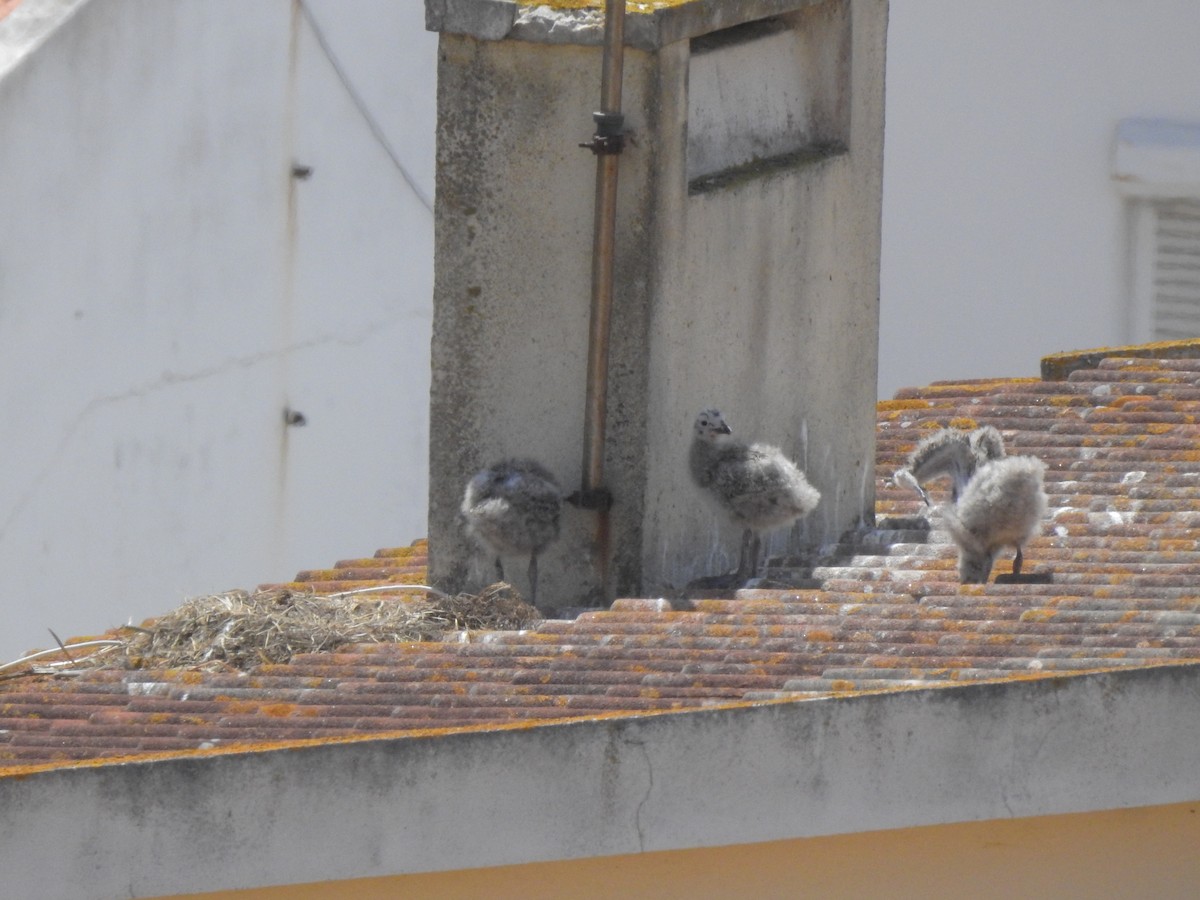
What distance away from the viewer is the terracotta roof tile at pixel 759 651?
6.68 meters

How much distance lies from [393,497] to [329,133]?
99.3 inches

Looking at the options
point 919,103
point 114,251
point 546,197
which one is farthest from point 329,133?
point 546,197

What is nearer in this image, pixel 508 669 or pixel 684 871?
pixel 684 871

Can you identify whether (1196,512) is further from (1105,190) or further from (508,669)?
(1105,190)

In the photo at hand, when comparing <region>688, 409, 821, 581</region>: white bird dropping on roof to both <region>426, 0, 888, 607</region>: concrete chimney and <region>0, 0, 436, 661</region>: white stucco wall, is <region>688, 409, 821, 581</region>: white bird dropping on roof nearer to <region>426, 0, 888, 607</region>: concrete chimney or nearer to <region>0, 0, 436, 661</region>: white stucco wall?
<region>426, 0, 888, 607</region>: concrete chimney

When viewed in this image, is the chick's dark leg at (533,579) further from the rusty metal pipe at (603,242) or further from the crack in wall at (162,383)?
the crack in wall at (162,383)

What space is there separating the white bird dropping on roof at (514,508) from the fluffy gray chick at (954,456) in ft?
4.05

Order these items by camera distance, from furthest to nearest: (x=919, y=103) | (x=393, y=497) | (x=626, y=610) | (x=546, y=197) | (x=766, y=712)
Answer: (x=393, y=497) → (x=919, y=103) → (x=546, y=197) → (x=626, y=610) → (x=766, y=712)

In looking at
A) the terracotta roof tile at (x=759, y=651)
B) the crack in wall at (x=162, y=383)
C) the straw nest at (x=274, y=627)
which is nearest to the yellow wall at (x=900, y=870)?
the terracotta roof tile at (x=759, y=651)

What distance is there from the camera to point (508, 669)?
7.17 metres

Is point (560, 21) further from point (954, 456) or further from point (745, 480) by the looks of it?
point (954, 456)

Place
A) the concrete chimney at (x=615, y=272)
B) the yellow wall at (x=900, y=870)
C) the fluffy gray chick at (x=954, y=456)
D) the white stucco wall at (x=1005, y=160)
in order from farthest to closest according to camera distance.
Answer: the white stucco wall at (x=1005, y=160) < the fluffy gray chick at (x=954, y=456) < the concrete chimney at (x=615, y=272) < the yellow wall at (x=900, y=870)

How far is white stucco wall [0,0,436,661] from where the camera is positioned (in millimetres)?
16891

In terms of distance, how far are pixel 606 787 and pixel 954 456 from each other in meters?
2.78
